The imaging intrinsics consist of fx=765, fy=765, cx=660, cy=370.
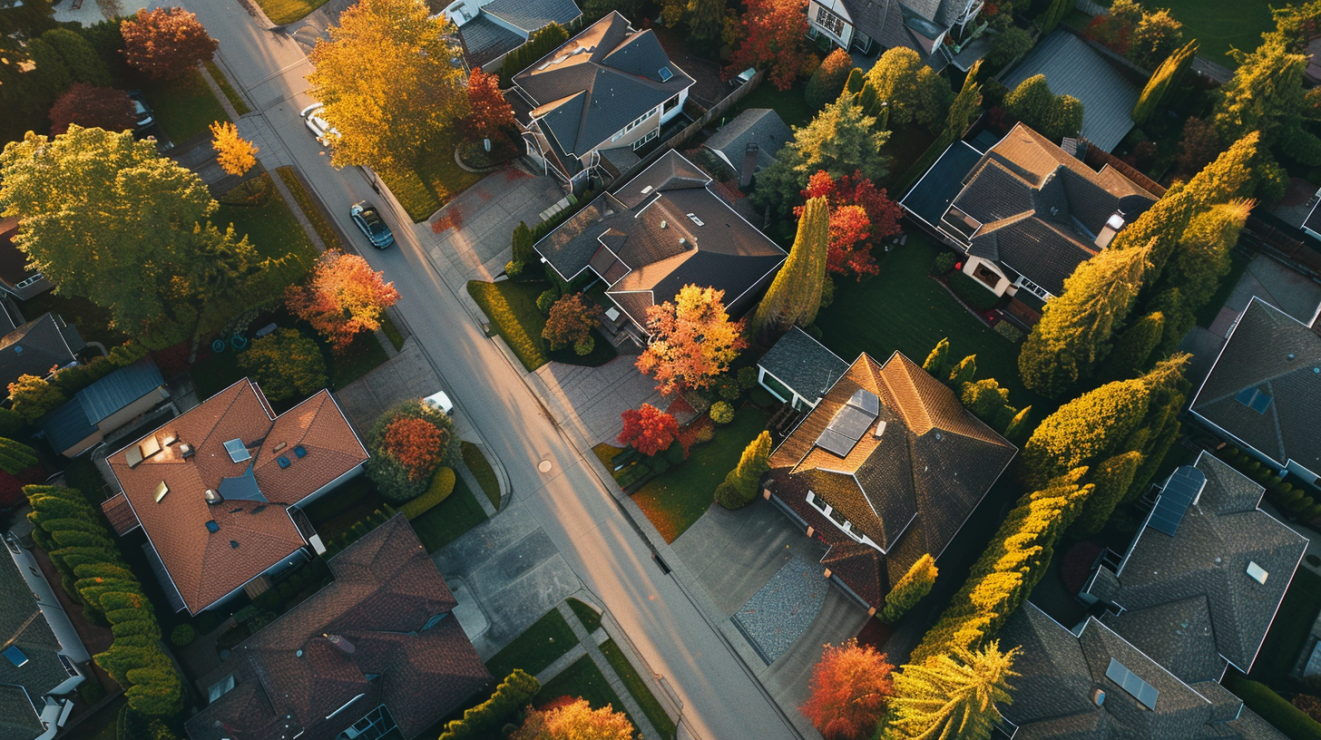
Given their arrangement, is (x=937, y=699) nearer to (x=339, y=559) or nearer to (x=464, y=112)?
(x=339, y=559)

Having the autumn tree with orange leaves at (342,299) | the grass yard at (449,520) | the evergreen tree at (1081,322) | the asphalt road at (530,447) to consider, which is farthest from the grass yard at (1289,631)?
the autumn tree with orange leaves at (342,299)

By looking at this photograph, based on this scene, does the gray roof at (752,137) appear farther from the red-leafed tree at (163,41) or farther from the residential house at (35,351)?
the residential house at (35,351)

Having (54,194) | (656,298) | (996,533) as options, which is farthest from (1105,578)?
(54,194)

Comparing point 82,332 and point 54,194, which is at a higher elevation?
point 54,194

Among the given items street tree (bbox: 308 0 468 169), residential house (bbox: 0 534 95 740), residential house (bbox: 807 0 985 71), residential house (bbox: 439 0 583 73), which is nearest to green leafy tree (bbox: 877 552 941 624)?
residential house (bbox: 807 0 985 71)

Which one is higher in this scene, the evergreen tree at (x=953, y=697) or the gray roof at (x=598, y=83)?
the gray roof at (x=598, y=83)

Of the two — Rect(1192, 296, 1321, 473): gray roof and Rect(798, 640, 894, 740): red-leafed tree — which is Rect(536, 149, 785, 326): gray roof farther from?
Rect(1192, 296, 1321, 473): gray roof

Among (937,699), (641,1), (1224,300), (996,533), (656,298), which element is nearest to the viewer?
A: (937,699)
